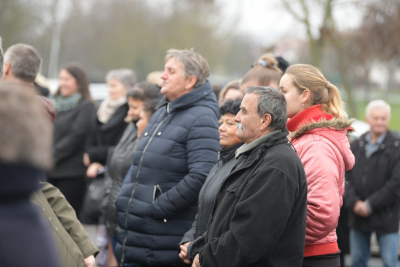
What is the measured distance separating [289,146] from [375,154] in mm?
3109

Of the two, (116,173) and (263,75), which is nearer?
(263,75)

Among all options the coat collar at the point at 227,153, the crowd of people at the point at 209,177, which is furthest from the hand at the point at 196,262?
the coat collar at the point at 227,153

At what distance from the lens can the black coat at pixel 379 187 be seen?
17.5ft

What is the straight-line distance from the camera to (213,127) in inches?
156

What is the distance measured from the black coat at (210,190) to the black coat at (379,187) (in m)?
2.63

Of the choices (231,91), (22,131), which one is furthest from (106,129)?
(22,131)

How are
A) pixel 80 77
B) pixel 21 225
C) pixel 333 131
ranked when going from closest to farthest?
pixel 21 225, pixel 333 131, pixel 80 77

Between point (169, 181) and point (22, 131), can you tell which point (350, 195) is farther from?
point (22, 131)

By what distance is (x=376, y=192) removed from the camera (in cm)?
538

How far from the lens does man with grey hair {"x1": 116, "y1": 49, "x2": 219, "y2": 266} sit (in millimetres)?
3781

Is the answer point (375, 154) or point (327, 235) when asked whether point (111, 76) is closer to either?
point (375, 154)

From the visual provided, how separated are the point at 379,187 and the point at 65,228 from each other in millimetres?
3780

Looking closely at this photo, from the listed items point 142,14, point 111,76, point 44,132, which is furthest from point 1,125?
point 142,14

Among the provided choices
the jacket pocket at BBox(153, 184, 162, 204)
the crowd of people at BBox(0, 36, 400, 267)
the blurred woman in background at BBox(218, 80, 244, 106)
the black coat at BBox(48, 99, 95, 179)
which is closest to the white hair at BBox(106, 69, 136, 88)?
the black coat at BBox(48, 99, 95, 179)
